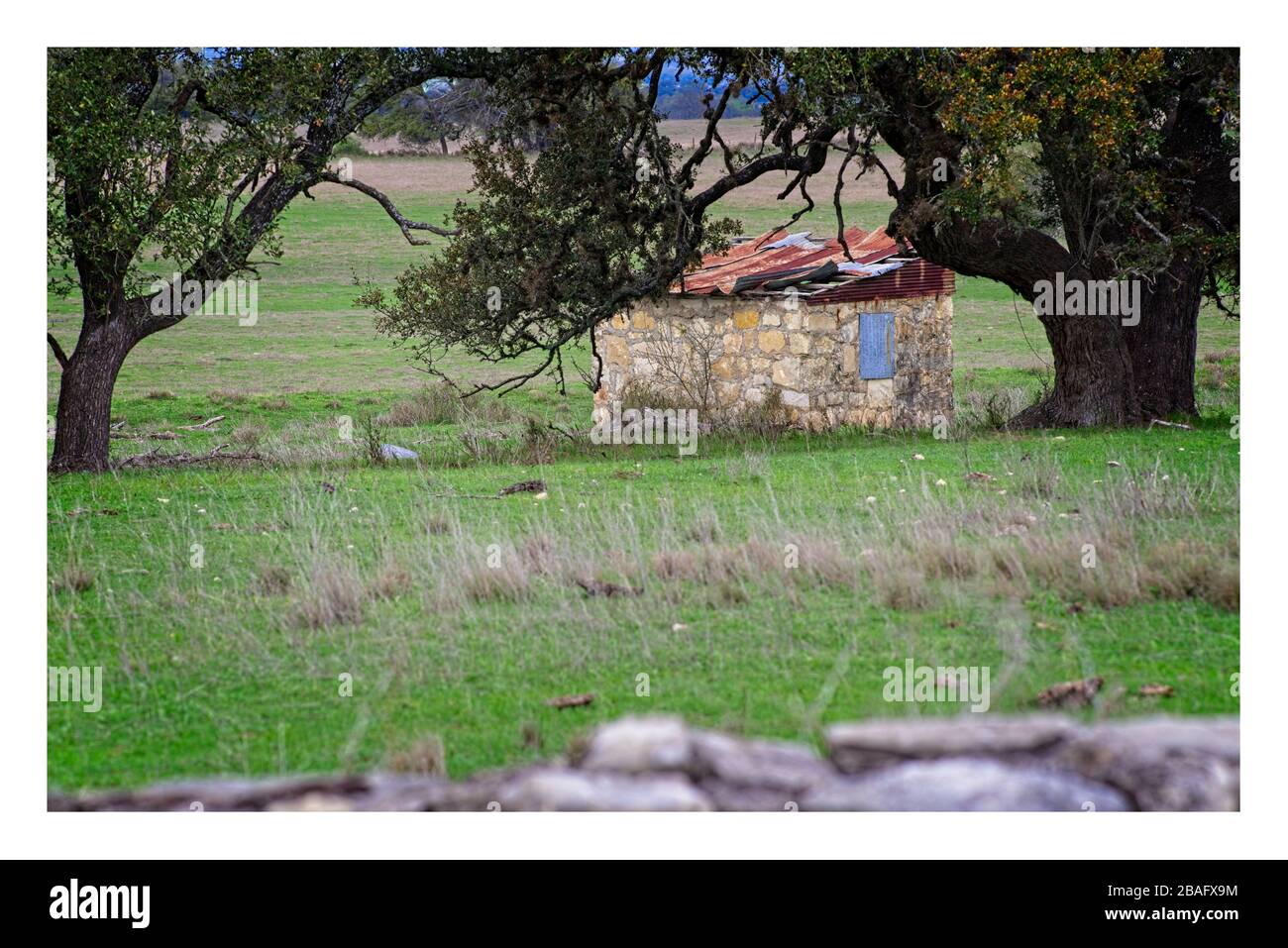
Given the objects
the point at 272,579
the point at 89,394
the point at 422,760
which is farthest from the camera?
the point at 89,394

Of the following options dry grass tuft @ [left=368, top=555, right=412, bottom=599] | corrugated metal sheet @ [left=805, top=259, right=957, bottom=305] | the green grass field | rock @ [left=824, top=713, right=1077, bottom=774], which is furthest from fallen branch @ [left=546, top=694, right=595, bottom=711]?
corrugated metal sheet @ [left=805, top=259, right=957, bottom=305]

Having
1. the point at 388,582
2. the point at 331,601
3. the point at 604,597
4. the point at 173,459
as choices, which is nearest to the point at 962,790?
the point at 604,597

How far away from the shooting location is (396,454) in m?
17.4

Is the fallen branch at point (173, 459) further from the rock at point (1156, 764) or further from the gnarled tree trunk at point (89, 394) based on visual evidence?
the rock at point (1156, 764)

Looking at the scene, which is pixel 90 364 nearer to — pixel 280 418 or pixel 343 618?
pixel 280 418

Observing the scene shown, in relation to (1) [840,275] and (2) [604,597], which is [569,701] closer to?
(2) [604,597]

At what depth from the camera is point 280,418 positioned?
24.1 metres

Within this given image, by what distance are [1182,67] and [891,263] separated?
553cm

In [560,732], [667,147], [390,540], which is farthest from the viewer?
[667,147]

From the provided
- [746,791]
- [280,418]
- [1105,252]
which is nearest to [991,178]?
[1105,252]

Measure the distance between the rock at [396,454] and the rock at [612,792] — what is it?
11591 mm

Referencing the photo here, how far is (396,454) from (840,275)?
24.6 ft

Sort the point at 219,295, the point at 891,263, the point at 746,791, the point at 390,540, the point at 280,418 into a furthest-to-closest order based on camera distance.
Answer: the point at 280,418 < the point at 891,263 < the point at 219,295 < the point at 390,540 < the point at 746,791

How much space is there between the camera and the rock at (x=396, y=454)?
17.1 m
